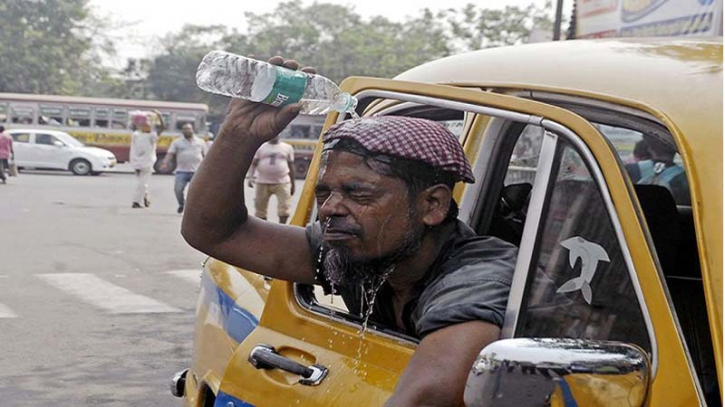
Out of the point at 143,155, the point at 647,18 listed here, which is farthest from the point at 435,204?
the point at 143,155

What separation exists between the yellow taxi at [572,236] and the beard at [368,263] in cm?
→ 13

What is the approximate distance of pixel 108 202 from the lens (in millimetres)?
21281

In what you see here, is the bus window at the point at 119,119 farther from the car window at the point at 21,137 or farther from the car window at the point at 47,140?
the car window at the point at 21,137

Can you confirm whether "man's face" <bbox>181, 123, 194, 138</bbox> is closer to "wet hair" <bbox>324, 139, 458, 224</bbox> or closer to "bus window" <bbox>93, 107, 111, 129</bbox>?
"wet hair" <bbox>324, 139, 458, 224</bbox>

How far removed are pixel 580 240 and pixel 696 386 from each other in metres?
0.40

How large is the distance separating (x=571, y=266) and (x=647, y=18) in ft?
39.6

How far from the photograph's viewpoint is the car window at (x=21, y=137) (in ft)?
104

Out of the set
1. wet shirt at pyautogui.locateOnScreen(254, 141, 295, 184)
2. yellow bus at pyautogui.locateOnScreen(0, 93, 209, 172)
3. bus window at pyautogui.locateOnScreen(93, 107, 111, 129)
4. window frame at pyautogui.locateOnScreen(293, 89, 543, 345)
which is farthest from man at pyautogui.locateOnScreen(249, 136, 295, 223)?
bus window at pyautogui.locateOnScreen(93, 107, 111, 129)

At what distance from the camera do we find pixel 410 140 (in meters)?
2.28

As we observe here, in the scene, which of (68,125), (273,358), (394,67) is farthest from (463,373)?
(394,67)

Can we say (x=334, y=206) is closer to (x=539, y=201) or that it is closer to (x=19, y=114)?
(x=539, y=201)

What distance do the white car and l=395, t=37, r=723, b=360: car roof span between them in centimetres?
3049

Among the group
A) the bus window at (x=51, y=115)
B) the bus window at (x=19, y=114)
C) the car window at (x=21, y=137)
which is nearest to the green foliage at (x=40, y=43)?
the bus window at (x=19, y=114)

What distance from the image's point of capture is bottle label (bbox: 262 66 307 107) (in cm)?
258
